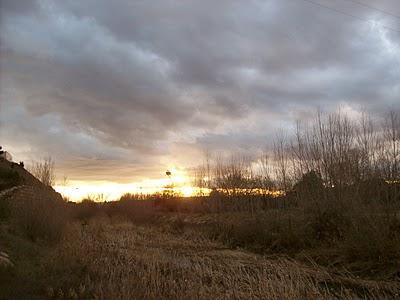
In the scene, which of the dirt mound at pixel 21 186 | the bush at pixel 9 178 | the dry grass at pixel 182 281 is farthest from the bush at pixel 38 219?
the bush at pixel 9 178

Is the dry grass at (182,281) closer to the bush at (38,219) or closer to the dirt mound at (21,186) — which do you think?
the bush at (38,219)

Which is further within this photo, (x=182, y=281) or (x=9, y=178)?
(x=9, y=178)

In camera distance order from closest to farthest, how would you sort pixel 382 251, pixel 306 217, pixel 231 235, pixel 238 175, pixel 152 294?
pixel 152 294
pixel 382 251
pixel 306 217
pixel 231 235
pixel 238 175

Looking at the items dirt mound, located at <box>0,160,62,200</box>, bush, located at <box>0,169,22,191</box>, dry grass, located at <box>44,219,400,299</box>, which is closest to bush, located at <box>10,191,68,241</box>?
dirt mound, located at <box>0,160,62,200</box>

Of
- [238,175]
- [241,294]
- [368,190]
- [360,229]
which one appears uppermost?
[238,175]

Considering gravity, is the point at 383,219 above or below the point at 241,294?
above

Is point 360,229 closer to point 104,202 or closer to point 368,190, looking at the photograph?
point 368,190

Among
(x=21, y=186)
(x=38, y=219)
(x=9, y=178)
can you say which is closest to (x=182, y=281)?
(x=38, y=219)

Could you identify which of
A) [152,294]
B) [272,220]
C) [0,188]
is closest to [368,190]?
[272,220]

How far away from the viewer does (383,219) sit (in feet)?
55.8

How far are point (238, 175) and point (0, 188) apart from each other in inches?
662

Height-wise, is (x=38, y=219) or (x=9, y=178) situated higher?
(x=9, y=178)

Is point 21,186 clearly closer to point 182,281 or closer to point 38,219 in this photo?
point 38,219

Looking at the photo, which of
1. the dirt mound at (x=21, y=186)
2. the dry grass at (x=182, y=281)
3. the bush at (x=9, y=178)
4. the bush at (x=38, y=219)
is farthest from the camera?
the bush at (x=9, y=178)
